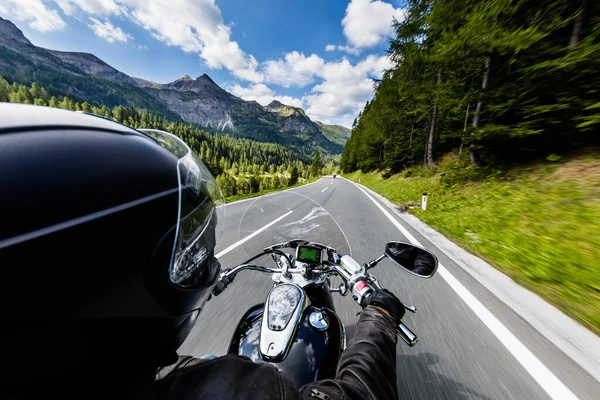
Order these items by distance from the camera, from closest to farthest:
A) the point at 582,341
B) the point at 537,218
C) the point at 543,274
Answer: the point at 582,341 < the point at 543,274 < the point at 537,218

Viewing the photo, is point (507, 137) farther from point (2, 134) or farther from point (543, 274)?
point (2, 134)

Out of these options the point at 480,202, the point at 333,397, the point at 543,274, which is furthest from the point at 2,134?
the point at 480,202

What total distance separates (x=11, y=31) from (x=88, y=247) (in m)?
349

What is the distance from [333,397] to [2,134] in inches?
52.3

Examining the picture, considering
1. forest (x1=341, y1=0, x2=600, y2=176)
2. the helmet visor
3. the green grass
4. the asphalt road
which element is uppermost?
forest (x1=341, y1=0, x2=600, y2=176)

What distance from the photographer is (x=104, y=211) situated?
0.72m

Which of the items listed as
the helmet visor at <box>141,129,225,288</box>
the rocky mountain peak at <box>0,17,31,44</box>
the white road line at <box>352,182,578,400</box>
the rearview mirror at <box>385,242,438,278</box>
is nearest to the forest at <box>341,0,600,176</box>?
the white road line at <box>352,182,578,400</box>

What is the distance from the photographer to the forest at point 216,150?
237ft

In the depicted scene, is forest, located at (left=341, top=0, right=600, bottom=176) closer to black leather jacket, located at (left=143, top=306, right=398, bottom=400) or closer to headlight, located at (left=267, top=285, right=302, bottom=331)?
black leather jacket, located at (left=143, top=306, right=398, bottom=400)

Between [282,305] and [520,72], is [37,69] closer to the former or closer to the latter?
[282,305]

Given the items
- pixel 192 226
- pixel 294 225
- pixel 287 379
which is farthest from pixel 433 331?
pixel 192 226

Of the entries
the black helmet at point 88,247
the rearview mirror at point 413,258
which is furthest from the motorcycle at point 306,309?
the black helmet at point 88,247

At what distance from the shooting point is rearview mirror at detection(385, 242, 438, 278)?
1.63 metres

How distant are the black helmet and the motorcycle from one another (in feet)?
1.16
